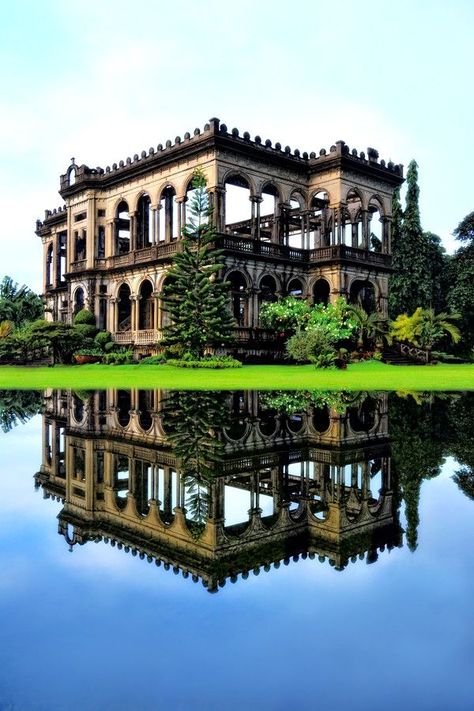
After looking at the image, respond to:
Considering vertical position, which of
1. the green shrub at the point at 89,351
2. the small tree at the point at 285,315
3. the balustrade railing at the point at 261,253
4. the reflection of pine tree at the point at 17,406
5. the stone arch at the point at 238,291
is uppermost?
the balustrade railing at the point at 261,253

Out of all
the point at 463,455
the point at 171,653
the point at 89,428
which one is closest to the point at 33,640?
the point at 171,653

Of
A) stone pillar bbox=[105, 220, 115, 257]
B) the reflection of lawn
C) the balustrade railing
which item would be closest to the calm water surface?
the reflection of lawn

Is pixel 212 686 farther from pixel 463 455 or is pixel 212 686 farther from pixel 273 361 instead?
pixel 273 361

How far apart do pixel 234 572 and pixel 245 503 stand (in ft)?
4.83

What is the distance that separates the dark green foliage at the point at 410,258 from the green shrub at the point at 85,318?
73.6 ft

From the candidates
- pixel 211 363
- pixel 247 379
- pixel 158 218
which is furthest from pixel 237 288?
pixel 247 379

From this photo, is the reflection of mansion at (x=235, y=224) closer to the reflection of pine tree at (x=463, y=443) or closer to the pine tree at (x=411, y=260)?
the pine tree at (x=411, y=260)

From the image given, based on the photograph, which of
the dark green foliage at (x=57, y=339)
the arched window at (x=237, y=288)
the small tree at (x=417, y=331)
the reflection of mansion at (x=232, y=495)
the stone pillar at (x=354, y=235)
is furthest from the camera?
the stone pillar at (x=354, y=235)

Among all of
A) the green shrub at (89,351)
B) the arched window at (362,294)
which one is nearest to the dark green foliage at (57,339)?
the green shrub at (89,351)

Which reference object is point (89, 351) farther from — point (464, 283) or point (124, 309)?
point (464, 283)

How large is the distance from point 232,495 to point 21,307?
1910 inches

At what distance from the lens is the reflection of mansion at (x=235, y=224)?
32.4 metres

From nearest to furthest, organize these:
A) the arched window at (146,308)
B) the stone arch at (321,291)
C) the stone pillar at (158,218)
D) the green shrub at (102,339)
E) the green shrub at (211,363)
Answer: the green shrub at (211,363)
the green shrub at (102,339)
the stone pillar at (158,218)
the arched window at (146,308)
the stone arch at (321,291)

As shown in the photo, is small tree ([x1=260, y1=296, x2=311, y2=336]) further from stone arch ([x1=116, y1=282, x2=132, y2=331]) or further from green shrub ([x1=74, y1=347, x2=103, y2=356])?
stone arch ([x1=116, y1=282, x2=132, y2=331])
